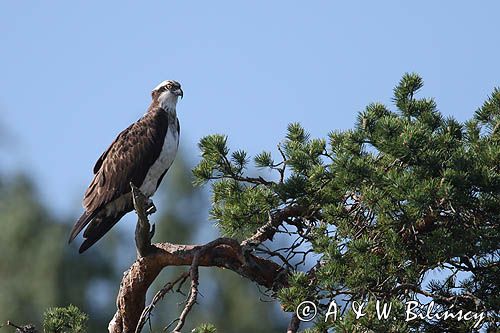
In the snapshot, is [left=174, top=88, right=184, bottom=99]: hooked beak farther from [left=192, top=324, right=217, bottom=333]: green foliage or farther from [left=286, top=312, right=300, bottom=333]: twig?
[left=192, top=324, right=217, bottom=333]: green foliage

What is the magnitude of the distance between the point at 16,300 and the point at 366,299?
16.2 meters

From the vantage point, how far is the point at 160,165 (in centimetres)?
1086

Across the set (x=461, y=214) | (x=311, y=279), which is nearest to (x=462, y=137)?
(x=461, y=214)

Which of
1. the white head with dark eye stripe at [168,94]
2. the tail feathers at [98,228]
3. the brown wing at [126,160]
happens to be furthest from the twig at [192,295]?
the white head with dark eye stripe at [168,94]

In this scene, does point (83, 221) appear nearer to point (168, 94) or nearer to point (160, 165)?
point (160, 165)

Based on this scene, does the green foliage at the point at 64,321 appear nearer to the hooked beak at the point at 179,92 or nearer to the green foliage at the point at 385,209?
the green foliage at the point at 385,209

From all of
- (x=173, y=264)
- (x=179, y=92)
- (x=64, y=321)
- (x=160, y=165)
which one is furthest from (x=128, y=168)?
(x=64, y=321)

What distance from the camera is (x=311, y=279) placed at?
7.63 meters

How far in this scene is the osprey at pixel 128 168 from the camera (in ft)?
34.2

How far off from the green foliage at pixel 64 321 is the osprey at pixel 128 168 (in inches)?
93.1

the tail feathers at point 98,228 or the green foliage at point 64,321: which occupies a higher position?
the tail feathers at point 98,228

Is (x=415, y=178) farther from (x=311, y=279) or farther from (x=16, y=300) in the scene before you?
(x=16, y=300)

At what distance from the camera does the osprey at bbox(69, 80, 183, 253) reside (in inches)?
411

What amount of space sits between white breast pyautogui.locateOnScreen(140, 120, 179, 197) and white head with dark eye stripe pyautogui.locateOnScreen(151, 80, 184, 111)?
546 millimetres
